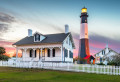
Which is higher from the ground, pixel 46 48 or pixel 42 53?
pixel 46 48

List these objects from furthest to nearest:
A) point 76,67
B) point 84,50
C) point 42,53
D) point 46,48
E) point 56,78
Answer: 1. point 84,50
2. point 42,53
3. point 46,48
4. point 76,67
5. point 56,78

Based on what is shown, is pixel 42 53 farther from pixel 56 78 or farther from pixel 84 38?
pixel 84 38

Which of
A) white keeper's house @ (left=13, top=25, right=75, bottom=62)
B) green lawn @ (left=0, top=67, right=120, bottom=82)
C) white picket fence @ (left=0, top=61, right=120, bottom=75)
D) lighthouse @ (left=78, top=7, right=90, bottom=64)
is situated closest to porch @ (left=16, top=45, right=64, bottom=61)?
white keeper's house @ (left=13, top=25, right=75, bottom=62)

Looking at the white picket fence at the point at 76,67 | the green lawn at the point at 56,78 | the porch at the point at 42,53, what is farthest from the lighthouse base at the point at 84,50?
the green lawn at the point at 56,78

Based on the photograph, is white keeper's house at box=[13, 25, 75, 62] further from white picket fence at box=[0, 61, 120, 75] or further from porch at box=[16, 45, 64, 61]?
white picket fence at box=[0, 61, 120, 75]

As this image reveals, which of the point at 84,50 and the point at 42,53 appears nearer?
the point at 42,53

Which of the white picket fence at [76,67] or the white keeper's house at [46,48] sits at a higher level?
the white keeper's house at [46,48]

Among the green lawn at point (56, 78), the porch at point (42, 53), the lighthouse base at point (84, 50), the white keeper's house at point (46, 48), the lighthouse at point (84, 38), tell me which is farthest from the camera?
the lighthouse at point (84, 38)

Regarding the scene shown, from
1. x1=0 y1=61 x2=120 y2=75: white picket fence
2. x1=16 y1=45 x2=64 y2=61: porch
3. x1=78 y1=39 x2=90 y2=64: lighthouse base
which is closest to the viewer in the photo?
x1=0 y1=61 x2=120 y2=75: white picket fence

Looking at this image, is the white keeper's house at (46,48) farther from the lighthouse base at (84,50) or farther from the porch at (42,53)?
the lighthouse base at (84,50)

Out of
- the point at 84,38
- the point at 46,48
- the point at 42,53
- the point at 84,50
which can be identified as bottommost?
the point at 42,53

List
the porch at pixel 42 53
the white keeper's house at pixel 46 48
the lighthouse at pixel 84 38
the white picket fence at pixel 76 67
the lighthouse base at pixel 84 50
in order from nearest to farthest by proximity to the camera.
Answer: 1. the white picket fence at pixel 76 67
2. the white keeper's house at pixel 46 48
3. the porch at pixel 42 53
4. the lighthouse base at pixel 84 50
5. the lighthouse at pixel 84 38

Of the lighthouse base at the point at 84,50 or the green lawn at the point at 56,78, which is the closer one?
the green lawn at the point at 56,78

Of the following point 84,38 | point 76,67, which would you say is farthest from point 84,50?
point 76,67
